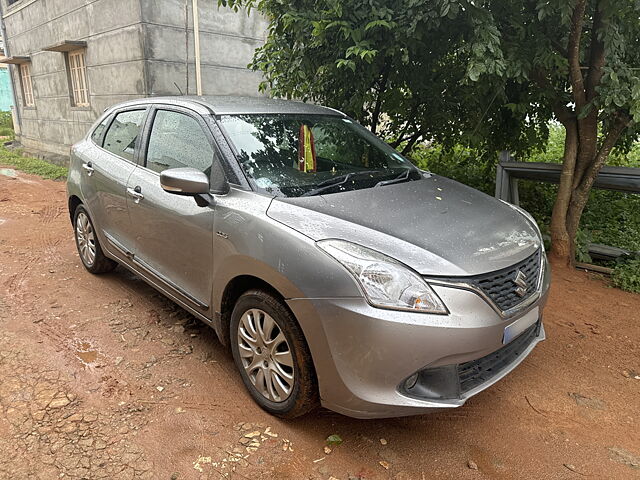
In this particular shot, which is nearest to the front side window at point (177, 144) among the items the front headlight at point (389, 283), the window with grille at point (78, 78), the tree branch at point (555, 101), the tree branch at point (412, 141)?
the front headlight at point (389, 283)

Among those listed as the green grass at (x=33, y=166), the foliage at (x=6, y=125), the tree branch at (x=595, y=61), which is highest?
the tree branch at (x=595, y=61)

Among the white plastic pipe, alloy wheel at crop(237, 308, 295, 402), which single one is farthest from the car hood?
the white plastic pipe

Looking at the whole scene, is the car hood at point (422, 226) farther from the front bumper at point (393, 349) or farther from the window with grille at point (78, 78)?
the window with grille at point (78, 78)

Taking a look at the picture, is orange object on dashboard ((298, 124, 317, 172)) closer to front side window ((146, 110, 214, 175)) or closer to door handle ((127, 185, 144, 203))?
front side window ((146, 110, 214, 175))

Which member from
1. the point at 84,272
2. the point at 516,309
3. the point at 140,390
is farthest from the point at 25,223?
the point at 516,309

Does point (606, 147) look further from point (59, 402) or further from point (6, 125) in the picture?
point (6, 125)

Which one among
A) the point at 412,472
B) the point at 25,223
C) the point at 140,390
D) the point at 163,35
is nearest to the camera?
the point at 412,472

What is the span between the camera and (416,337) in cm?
204

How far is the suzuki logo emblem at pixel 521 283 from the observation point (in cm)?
236

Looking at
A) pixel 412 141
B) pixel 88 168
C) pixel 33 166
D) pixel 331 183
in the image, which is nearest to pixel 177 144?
pixel 331 183

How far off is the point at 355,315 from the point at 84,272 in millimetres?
3630

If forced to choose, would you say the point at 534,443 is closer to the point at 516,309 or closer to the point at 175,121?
the point at 516,309

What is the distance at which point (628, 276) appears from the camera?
171 inches

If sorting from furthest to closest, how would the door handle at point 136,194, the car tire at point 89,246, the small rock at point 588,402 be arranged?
the car tire at point 89,246 → the door handle at point 136,194 → the small rock at point 588,402
